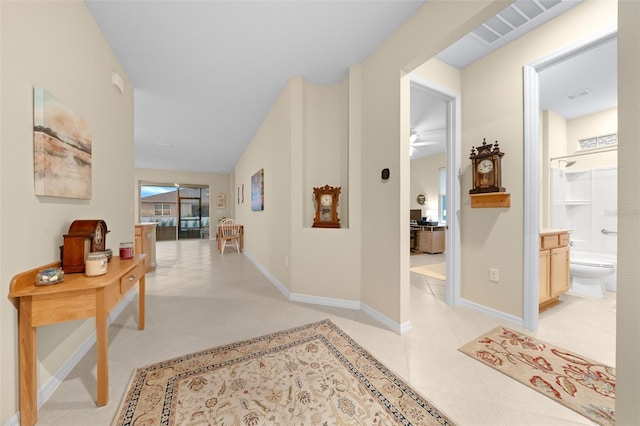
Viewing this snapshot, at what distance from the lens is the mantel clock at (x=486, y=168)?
2.23 meters

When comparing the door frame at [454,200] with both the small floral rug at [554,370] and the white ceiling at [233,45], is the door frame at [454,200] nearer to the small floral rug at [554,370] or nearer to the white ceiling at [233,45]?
the small floral rug at [554,370]

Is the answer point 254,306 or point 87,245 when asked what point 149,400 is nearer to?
point 87,245

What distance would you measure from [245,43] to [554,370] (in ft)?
11.4

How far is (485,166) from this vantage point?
2.33m

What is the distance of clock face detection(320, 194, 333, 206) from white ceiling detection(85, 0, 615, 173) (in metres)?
1.39

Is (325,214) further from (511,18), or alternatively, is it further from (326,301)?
(511,18)

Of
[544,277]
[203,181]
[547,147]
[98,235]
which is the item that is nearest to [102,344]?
[98,235]

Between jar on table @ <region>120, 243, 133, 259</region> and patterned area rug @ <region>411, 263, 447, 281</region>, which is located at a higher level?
jar on table @ <region>120, 243, 133, 259</region>

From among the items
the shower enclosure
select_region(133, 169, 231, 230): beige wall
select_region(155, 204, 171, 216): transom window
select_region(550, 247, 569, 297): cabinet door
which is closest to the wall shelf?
select_region(550, 247, 569, 297): cabinet door

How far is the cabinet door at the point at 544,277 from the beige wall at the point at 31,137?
12.7 feet

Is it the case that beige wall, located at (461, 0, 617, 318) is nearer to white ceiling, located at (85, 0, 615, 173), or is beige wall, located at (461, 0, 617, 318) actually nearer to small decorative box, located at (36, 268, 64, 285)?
white ceiling, located at (85, 0, 615, 173)

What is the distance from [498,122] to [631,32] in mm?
1787

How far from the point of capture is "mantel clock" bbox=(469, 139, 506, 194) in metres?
2.23

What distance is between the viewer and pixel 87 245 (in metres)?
1.47
